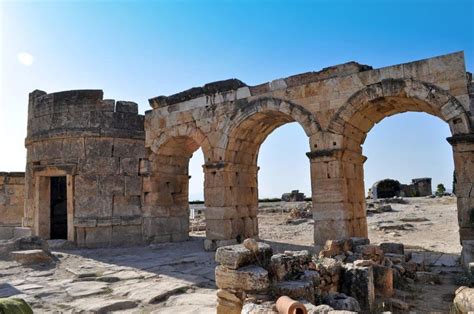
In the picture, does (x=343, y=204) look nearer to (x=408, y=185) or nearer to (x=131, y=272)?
(x=131, y=272)

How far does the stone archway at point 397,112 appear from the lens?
687 centimetres

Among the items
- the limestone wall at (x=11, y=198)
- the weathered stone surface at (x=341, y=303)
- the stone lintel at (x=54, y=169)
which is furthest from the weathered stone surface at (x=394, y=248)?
the limestone wall at (x=11, y=198)

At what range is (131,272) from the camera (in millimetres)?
6762

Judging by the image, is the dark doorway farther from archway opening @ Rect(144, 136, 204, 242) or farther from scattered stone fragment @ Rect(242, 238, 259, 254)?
scattered stone fragment @ Rect(242, 238, 259, 254)

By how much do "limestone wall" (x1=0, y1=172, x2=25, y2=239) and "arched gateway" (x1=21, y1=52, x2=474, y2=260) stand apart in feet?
14.0

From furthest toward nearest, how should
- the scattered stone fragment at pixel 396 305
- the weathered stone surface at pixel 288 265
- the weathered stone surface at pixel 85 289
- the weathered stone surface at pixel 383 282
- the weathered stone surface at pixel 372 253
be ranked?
the weathered stone surface at pixel 372 253
the weathered stone surface at pixel 85 289
the weathered stone surface at pixel 383 282
the scattered stone fragment at pixel 396 305
the weathered stone surface at pixel 288 265

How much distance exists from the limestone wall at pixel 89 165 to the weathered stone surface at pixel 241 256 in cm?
736

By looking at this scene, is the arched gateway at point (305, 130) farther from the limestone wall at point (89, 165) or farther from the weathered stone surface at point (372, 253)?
the weathered stone surface at point (372, 253)

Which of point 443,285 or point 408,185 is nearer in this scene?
point 443,285

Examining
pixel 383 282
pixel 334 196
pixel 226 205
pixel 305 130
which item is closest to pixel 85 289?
pixel 383 282

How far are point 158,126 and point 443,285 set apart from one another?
27.7ft

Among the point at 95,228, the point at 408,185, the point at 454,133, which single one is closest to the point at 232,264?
the point at 454,133

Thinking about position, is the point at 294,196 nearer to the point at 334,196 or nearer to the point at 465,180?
the point at 334,196

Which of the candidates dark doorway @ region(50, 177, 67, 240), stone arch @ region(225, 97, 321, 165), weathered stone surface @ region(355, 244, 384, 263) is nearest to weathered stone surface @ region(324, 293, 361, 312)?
weathered stone surface @ region(355, 244, 384, 263)
